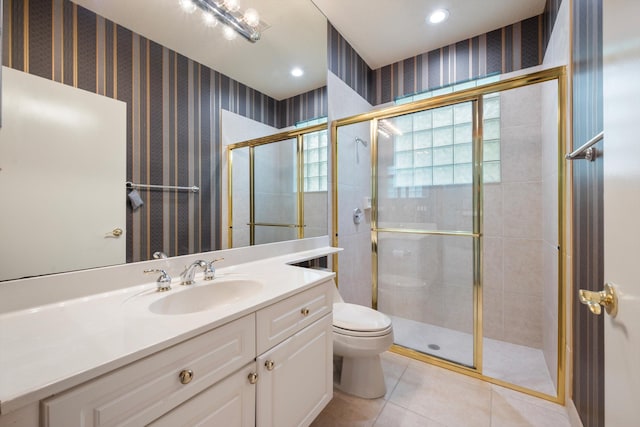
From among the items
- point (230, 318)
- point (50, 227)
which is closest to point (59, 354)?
point (230, 318)

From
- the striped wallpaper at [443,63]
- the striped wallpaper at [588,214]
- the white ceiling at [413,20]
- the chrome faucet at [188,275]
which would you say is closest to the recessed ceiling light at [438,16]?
the white ceiling at [413,20]

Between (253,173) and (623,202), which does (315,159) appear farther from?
(623,202)

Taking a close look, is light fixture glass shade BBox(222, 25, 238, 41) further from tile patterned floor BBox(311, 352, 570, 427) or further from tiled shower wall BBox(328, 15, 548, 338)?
tile patterned floor BBox(311, 352, 570, 427)

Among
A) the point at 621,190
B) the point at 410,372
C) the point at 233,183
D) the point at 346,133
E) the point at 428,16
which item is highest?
the point at 428,16

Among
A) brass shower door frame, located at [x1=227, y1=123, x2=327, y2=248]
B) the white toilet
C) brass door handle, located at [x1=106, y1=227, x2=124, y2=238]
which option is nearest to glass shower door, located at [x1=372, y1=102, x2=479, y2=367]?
the white toilet

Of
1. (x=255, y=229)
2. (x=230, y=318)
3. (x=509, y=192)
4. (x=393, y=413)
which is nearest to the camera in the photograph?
(x=230, y=318)

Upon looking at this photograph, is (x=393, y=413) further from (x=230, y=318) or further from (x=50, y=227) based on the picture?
(x=50, y=227)

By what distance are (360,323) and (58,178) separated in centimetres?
154

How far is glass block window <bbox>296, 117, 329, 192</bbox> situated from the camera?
2012 mm

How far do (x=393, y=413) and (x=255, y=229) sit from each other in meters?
1.31

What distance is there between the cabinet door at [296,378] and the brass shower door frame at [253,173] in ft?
2.17

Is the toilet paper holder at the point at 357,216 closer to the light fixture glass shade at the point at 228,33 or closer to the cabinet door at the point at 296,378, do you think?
the cabinet door at the point at 296,378

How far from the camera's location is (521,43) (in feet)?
6.83

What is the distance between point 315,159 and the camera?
2080 mm
